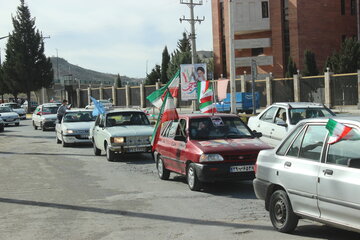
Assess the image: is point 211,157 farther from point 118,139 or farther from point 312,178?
point 118,139

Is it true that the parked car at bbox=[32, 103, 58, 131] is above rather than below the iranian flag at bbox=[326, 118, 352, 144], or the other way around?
below

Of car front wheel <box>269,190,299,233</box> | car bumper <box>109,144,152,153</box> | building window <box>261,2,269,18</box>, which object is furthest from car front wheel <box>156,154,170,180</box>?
building window <box>261,2,269,18</box>

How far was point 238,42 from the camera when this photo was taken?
212ft

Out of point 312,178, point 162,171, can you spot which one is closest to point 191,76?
point 162,171

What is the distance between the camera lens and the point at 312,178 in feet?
20.0

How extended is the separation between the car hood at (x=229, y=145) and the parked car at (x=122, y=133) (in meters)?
5.49

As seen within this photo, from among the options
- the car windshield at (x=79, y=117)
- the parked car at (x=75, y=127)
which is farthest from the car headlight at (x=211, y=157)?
the car windshield at (x=79, y=117)

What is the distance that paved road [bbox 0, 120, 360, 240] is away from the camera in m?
7.11

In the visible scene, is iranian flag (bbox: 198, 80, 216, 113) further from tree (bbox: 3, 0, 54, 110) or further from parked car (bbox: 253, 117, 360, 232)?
tree (bbox: 3, 0, 54, 110)

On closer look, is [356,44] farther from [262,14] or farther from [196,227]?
[196,227]

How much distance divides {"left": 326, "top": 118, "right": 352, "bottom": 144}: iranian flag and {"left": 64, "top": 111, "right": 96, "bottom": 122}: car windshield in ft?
59.1

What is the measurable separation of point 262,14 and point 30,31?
32259mm

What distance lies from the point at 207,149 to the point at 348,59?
Answer: 42122 mm

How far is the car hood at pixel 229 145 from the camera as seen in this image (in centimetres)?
1002
